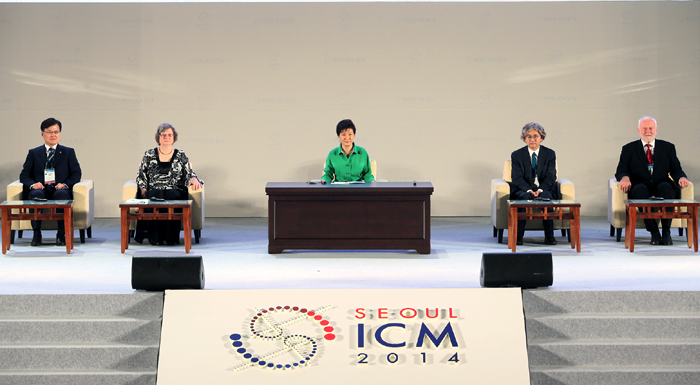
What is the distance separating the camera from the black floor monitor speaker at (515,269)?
4.09 m

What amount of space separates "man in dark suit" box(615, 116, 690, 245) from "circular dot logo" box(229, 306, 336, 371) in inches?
132

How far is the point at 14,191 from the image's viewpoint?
20.2 ft

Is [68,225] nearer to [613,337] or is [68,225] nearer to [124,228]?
[124,228]

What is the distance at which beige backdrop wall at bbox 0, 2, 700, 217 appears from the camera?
7648 mm

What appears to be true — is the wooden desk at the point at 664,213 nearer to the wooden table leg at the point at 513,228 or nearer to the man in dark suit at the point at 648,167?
the man in dark suit at the point at 648,167

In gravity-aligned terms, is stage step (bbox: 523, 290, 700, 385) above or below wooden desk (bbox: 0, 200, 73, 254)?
below

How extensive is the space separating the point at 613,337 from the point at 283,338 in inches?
65.8

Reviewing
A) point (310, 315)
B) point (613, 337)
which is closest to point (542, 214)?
point (613, 337)

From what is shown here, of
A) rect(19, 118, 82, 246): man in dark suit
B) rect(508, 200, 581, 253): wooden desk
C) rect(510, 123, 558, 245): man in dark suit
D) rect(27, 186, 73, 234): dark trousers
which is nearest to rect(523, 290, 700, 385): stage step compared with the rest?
rect(508, 200, 581, 253): wooden desk

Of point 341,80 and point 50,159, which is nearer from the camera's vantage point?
point 50,159

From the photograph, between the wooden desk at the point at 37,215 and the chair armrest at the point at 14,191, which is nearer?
the wooden desk at the point at 37,215

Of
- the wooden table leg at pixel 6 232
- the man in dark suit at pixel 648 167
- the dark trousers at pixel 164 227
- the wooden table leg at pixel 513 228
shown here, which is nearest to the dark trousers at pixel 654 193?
the man in dark suit at pixel 648 167

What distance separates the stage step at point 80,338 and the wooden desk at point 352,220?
1.68 metres

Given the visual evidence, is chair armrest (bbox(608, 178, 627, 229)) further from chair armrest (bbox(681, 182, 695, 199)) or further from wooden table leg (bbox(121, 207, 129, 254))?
wooden table leg (bbox(121, 207, 129, 254))
